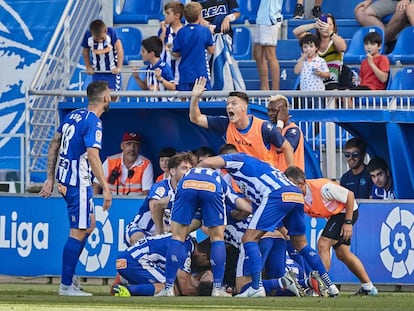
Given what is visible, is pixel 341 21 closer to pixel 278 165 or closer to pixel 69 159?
pixel 278 165

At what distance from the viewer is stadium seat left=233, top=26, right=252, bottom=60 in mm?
19641

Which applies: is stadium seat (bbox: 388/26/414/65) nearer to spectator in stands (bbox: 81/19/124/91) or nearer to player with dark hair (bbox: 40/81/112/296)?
spectator in stands (bbox: 81/19/124/91)

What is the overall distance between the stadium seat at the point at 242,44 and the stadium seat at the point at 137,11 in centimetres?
145

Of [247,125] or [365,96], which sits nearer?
[247,125]

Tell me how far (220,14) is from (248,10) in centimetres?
206

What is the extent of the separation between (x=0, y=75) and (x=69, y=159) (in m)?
7.49

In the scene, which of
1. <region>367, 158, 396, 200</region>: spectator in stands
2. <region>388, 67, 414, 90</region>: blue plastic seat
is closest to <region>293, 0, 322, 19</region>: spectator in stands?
<region>388, 67, 414, 90</region>: blue plastic seat

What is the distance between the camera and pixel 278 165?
15.1 m

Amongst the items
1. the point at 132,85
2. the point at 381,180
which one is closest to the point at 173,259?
the point at 381,180

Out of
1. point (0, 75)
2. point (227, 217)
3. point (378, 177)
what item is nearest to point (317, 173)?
point (378, 177)

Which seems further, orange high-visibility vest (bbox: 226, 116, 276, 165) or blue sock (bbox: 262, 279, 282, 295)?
orange high-visibility vest (bbox: 226, 116, 276, 165)

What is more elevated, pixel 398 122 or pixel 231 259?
pixel 398 122

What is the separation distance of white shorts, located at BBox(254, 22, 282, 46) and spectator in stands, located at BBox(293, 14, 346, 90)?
1.91 ft

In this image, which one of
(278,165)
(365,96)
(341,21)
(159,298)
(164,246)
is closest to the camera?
(159,298)
